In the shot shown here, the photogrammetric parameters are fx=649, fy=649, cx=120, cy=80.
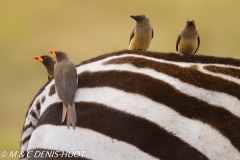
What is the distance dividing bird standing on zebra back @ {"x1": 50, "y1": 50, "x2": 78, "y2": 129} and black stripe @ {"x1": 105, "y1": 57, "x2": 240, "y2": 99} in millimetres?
260

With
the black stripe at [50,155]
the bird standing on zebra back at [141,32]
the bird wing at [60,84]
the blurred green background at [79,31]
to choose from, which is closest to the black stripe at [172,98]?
the bird wing at [60,84]

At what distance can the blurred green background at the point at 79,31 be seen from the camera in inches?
376

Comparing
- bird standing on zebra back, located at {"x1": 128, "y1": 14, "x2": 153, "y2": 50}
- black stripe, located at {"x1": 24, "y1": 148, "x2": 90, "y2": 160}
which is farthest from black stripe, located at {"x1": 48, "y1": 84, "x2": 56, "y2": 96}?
bird standing on zebra back, located at {"x1": 128, "y1": 14, "x2": 153, "y2": 50}

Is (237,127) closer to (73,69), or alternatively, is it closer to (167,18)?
(73,69)

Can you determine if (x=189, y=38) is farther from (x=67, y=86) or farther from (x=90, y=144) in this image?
(x=90, y=144)

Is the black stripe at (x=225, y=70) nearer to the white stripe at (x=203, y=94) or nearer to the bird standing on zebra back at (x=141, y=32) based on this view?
the white stripe at (x=203, y=94)

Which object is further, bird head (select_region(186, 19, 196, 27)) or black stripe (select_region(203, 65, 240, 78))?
bird head (select_region(186, 19, 196, 27))

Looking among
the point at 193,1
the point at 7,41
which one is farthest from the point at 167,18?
the point at 7,41

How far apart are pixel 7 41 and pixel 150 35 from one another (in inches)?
290

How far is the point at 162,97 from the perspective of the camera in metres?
2.96

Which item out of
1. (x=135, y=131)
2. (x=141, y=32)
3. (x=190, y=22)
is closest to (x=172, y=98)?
(x=135, y=131)

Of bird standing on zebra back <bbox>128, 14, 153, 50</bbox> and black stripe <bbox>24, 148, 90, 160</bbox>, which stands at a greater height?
bird standing on zebra back <bbox>128, 14, 153, 50</bbox>

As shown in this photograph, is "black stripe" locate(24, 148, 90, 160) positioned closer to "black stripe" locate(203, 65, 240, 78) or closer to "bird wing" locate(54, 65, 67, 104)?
"bird wing" locate(54, 65, 67, 104)

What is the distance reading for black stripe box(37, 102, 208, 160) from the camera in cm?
283
